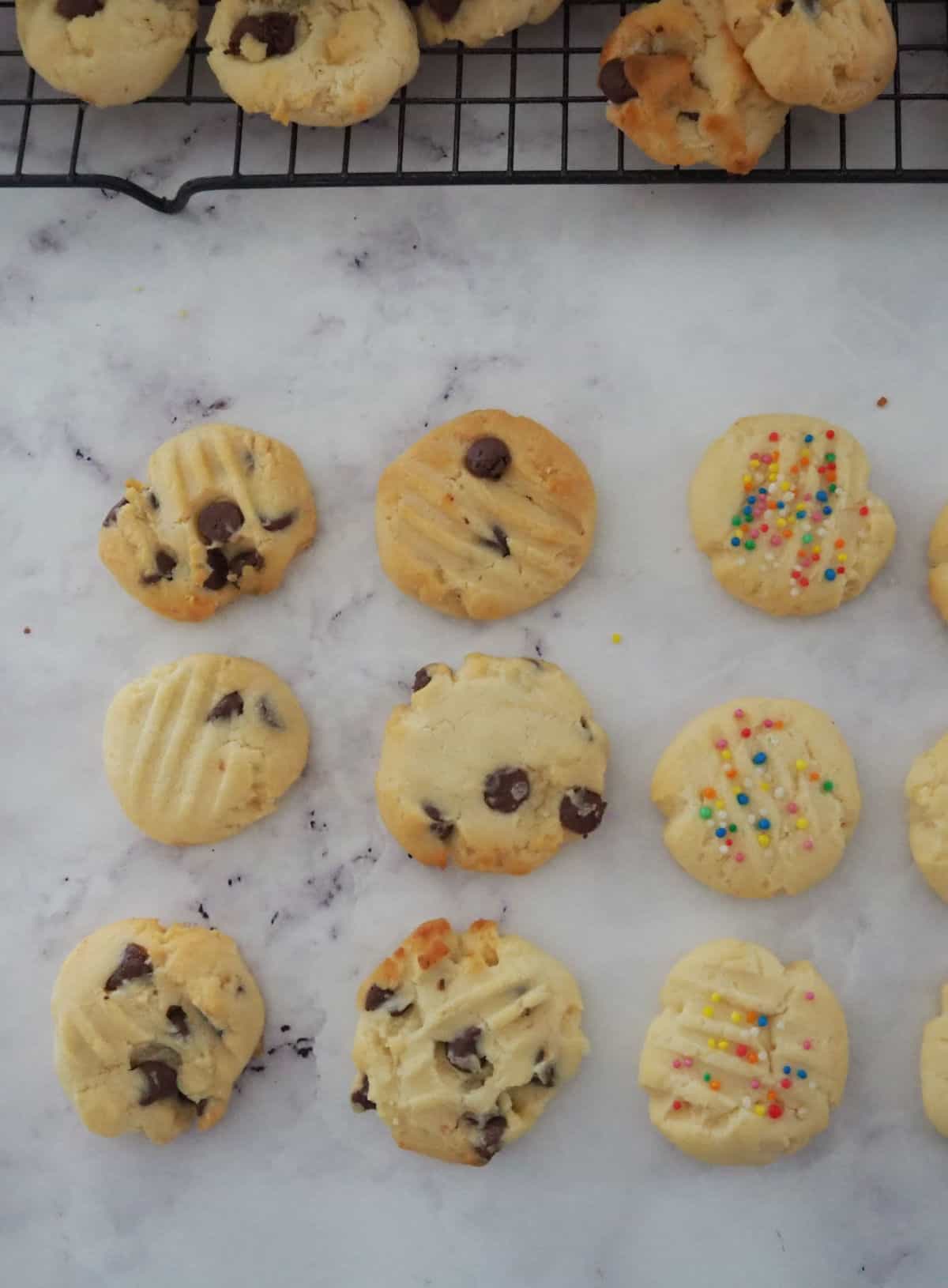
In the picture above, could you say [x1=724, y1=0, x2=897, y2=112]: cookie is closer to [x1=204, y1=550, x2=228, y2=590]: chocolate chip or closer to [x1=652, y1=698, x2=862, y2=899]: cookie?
[x1=652, y1=698, x2=862, y2=899]: cookie

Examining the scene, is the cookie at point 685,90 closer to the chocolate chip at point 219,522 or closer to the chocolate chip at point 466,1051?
the chocolate chip at point 219,522

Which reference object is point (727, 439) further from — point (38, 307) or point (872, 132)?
point (38, 307)

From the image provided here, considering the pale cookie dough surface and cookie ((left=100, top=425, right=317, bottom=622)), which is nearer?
the pale cookie dough surface

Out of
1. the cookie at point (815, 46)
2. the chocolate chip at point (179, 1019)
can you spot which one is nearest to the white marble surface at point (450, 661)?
the chocolate chip at point (179, 1019)

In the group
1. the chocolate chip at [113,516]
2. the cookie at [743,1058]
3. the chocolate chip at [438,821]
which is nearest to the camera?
the cookie at [743,1058]

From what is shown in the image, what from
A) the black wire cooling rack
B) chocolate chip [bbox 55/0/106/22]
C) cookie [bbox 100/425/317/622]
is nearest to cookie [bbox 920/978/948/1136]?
cookie [bbox 100/425/317/622]

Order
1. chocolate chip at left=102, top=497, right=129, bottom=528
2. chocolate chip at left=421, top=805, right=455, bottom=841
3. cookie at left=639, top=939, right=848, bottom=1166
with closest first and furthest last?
cookie at left=639, top=939, right=848, bottom=1166, chocolate chip at left=421, top=805, right=455, bottom=841, chocolate chip at left=102, top=497, right=129, bottom=528
